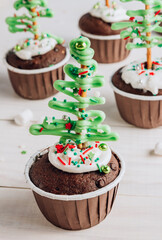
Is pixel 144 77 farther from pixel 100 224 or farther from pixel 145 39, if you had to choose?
pixel 100 224

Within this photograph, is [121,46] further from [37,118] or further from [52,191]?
[52,191]

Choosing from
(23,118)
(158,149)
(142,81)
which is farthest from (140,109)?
(23,118)

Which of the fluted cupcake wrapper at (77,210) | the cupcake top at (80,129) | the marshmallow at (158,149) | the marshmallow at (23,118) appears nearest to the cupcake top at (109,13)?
the marshmallow at (23,118)

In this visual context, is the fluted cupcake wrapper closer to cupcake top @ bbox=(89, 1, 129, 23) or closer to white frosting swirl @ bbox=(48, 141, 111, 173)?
white frosting swirl @ bbox=(48, 141, 111, 173)

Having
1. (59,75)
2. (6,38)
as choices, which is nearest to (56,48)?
(59,75)

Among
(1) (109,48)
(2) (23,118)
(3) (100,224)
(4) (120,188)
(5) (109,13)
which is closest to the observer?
(3) (100,224)

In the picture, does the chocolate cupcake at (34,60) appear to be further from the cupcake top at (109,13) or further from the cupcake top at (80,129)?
the cupcake top at (80,129)

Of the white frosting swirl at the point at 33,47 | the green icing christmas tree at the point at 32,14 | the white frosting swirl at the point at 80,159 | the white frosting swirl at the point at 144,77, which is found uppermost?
the green icing christmas tree at the point at 32,14
